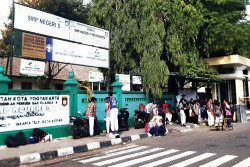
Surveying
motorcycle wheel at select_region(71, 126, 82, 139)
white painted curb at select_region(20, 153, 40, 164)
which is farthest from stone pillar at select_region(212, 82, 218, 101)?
white painted curb at select_region(20, 153, 40, 164)

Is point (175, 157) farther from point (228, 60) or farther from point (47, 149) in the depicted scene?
point (228, 60)

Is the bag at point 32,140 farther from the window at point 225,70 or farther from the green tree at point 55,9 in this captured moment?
the window at point 225,70

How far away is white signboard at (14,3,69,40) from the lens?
9125mm

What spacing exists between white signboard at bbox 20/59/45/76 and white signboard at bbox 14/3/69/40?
1335 mm

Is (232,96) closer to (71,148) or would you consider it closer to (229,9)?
(229,9)

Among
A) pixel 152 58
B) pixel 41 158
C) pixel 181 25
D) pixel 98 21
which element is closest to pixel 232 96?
pixel 181 25

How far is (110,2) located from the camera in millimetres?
15102

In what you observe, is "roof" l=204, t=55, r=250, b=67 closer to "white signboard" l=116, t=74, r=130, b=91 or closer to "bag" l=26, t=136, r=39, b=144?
"white signboard" l=116, t=74, r=130, b=91

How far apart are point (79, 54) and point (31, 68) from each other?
2685 millimetres

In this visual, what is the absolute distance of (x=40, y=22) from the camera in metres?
9.83

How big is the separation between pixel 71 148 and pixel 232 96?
741 inches

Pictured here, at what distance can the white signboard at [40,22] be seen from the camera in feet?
29.9

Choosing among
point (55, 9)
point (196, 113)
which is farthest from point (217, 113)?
point (55, 9)

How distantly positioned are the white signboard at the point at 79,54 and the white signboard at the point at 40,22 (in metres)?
0.45
